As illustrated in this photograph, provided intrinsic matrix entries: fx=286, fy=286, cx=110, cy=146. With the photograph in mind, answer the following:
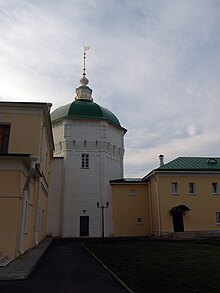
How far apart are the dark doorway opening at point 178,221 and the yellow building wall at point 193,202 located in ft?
1.16

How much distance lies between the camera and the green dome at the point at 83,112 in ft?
99.1

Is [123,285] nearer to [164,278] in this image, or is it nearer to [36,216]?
[164,278]

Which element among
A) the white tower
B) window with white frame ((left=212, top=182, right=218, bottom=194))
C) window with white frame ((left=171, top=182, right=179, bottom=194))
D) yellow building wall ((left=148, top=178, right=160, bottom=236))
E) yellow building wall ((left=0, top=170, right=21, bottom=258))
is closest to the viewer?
yellow building wall ((left=0, top=170, right=21, bottom=258))

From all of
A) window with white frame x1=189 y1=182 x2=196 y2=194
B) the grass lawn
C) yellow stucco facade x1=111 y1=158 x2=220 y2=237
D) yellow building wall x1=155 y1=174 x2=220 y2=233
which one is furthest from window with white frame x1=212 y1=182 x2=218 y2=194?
the grass lawn

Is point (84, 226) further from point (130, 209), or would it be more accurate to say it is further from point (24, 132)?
point (24, 132)

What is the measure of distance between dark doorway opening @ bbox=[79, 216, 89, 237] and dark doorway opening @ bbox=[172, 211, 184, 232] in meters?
8.20

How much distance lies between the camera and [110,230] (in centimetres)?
2775

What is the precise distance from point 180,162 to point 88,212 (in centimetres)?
1041

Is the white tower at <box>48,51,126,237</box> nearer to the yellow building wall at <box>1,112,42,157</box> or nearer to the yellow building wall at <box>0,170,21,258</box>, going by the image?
the yellow building wall at <box>1,112,42,157</box>

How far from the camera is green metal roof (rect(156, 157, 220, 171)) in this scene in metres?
27.1

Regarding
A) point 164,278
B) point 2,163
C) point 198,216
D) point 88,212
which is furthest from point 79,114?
point 164,278

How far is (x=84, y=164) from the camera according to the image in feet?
96.2

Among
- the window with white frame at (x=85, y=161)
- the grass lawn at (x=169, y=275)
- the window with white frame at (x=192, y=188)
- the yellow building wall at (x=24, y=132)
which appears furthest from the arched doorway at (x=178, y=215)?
the grass lawn at (x=169, y=275)

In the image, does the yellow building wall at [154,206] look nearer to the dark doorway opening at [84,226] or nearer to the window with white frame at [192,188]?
the window with white frame at [192,188]
